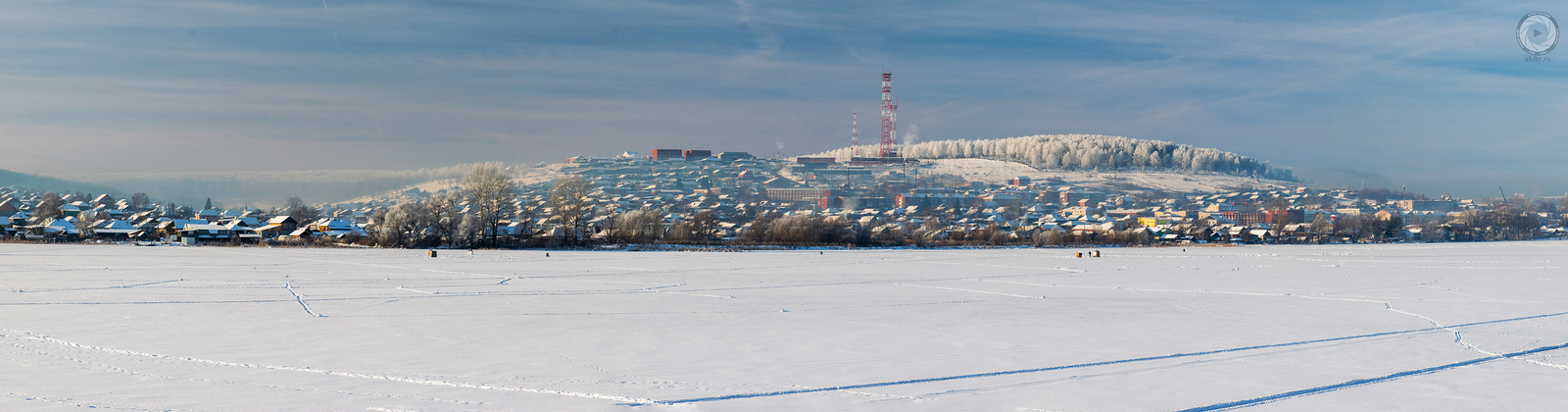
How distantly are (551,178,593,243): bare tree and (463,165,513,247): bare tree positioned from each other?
416 cm

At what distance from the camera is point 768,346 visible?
11.8 meters

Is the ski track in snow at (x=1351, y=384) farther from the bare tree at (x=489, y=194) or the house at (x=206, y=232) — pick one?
the house at (x=206, y=232)

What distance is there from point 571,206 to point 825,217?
1359 inches

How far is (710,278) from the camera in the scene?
25.9m

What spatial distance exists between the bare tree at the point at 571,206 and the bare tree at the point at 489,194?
13.6ft

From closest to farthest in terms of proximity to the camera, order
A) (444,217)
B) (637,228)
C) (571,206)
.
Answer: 1. (444,217)
2. (571,206)
3. (637,228)

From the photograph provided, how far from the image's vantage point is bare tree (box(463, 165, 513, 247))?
63.3 meters

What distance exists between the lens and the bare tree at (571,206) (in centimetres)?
6550

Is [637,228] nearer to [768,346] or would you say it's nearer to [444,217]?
[444,217]

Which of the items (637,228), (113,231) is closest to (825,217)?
(637,228)

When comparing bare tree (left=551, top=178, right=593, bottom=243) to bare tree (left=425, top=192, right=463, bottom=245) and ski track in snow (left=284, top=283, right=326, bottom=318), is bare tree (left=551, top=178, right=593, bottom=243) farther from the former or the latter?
ski track in snow (left=284, top=283, right=326, bottom=318)

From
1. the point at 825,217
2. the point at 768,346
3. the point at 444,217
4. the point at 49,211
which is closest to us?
the point at 768,346

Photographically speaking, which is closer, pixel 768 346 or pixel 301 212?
pixel 768 346

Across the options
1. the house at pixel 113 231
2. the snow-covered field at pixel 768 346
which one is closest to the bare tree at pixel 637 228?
the house at pixel 113 231
